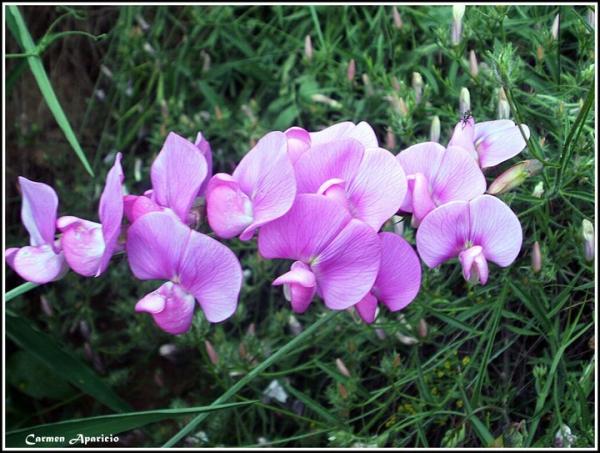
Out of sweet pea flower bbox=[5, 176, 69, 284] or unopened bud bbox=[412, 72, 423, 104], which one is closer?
sweet pea flower bbox=[5, 176, 69, 284]

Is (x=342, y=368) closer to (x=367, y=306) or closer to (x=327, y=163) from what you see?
(x=367, y=306)

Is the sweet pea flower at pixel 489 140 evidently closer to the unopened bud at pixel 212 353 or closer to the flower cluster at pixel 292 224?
the flower cluster at pixel 292 224

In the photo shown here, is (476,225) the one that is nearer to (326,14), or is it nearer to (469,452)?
(469,452)

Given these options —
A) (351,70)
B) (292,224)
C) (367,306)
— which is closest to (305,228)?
(292,224)

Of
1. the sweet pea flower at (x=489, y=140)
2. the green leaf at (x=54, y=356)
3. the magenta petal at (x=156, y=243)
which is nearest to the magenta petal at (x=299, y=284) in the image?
the magenta petal at (x=156, y=243)

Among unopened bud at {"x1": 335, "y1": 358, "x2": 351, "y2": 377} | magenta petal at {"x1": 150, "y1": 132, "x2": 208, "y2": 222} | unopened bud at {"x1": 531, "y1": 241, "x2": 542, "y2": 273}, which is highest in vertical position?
magenta petal at {"x1": 150, "y1": 132, "x2": 208, "y2": 222}

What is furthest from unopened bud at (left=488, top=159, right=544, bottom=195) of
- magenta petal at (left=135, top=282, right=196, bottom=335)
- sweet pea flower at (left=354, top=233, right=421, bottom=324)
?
magenta petal at (left=135, top=282, right=196, bottom=335)

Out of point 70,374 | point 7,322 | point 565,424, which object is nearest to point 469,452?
point 565,424

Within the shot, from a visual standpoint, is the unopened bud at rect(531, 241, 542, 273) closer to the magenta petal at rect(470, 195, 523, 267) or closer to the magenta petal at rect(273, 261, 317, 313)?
the magenta petal at rect(470, 195, 523, 267)
